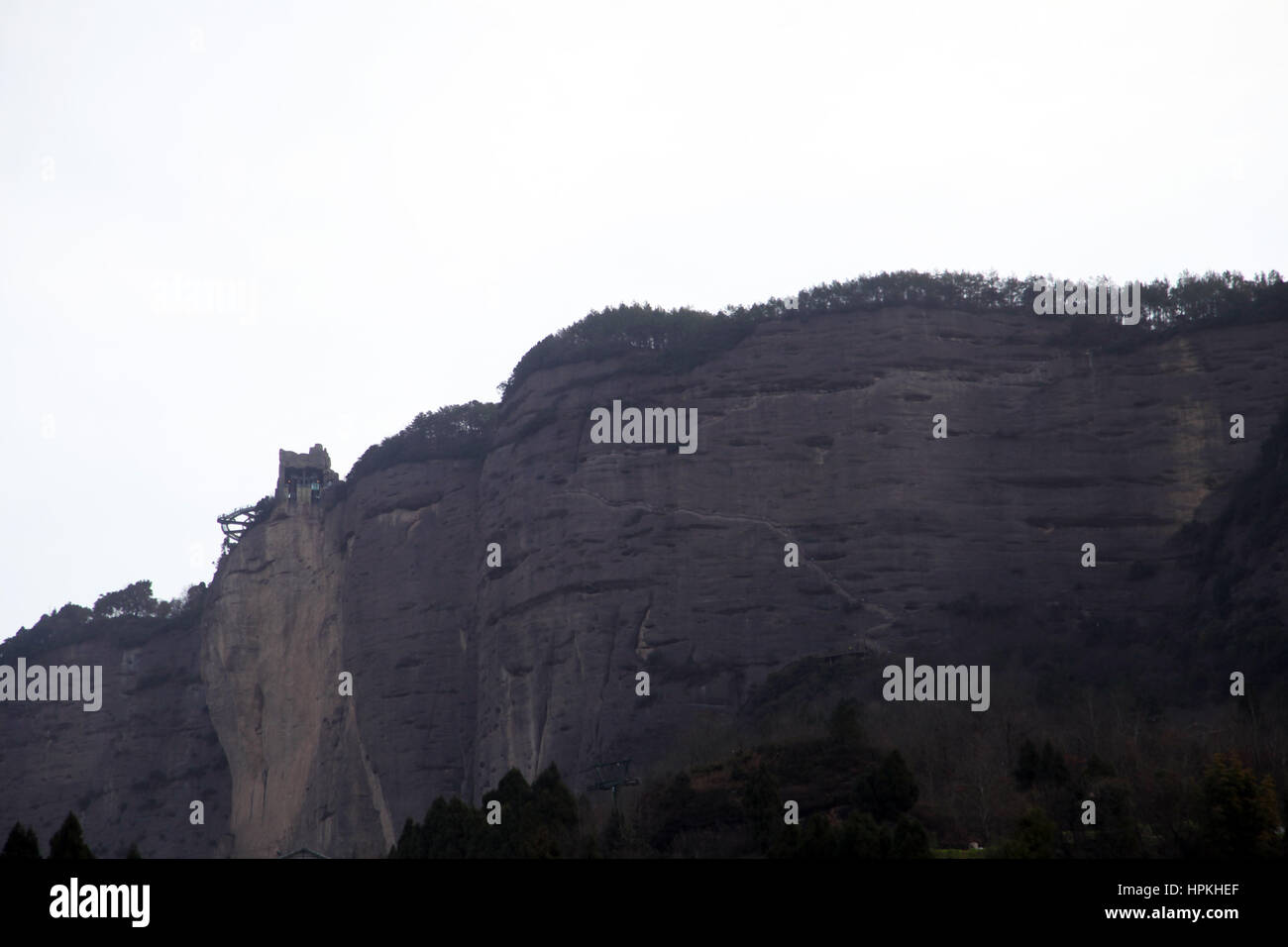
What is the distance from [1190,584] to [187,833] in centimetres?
3583

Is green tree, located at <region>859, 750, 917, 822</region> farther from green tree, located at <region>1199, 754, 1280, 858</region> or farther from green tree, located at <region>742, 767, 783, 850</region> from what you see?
green tree, located at <region>1199, 754, 1280, 858</region>

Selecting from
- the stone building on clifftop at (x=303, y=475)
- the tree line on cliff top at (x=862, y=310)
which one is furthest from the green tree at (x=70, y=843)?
the stone building on clifftop at (x=303, y=475)

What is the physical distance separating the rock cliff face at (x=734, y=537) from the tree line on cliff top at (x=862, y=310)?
1.83 feet

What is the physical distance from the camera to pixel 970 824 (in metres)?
28.3

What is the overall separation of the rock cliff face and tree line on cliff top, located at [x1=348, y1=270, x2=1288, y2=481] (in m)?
0.56

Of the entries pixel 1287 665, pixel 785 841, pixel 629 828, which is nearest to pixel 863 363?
pixel 1287 665

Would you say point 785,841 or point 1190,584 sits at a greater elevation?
point 1190,584

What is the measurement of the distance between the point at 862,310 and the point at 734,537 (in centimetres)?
916

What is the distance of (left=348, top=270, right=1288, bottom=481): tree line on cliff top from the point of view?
152 feet

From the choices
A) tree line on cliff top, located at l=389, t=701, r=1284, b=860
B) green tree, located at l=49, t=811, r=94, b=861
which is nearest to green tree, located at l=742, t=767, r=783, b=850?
tree line on cliff top, located at l=389, t=701, r=1284, b=860

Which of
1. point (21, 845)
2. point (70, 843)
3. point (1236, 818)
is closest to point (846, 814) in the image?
point (1236, 818)

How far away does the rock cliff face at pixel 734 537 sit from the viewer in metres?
42.7

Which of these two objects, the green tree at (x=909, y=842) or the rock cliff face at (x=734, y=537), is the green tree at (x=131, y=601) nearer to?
the rock cliff face at (x=734, y=537)
